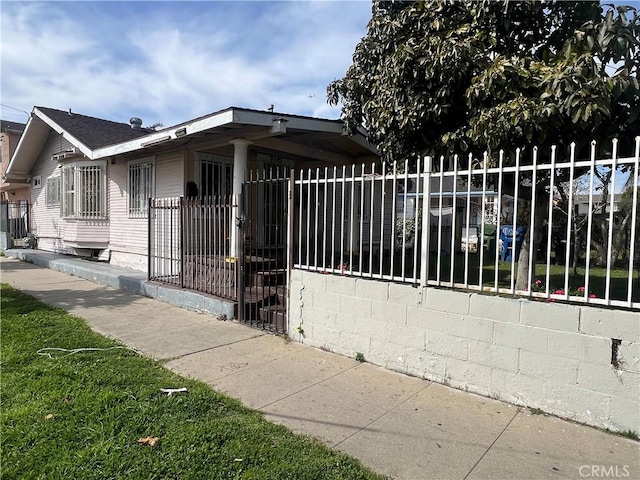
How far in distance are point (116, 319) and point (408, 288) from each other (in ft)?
15.7

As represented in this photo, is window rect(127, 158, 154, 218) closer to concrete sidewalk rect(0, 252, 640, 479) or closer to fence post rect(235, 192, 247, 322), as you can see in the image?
fence post rect(235, 192, 247, 322)

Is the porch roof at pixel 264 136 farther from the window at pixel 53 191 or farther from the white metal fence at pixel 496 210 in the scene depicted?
the window at pixel 53 191

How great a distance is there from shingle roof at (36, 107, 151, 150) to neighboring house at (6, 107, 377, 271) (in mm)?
49

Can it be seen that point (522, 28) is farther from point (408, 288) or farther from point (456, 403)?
point (456, 403)

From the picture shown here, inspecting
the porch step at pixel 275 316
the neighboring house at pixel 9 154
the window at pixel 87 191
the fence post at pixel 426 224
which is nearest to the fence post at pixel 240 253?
the porch step at pixel 275 316

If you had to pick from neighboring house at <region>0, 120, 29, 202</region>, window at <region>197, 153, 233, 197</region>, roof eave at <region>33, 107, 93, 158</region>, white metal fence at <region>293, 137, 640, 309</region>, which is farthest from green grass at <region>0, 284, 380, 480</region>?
neighboring house at <region>0, 120, 29, 202</region>

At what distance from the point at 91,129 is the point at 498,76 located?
44.0 ft

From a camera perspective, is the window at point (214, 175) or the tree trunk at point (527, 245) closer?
the tree trunk at point (527, 245)

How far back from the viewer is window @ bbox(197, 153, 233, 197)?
9438mm

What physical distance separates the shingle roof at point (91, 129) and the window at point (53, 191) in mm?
2063

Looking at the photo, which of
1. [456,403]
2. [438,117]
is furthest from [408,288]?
[438,117]

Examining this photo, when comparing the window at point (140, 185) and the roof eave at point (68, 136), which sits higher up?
the roof eave at point (68, 136)

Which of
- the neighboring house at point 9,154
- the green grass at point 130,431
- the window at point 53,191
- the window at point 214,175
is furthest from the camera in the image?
the neighboring house at point 9,154

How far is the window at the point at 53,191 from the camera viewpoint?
→ 47.7 feet
